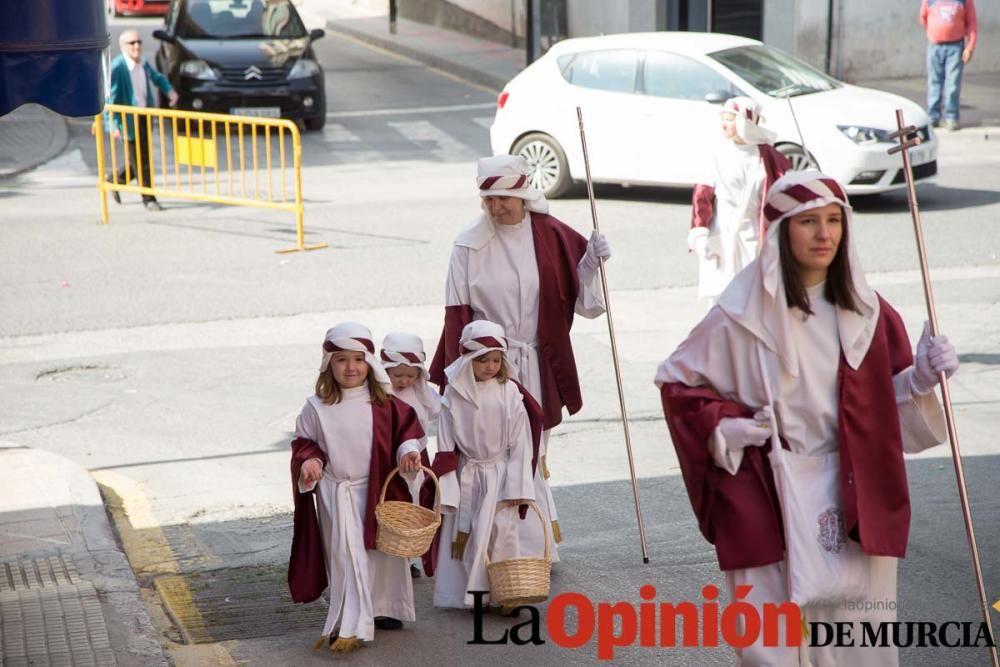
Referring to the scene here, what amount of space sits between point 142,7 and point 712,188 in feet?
114

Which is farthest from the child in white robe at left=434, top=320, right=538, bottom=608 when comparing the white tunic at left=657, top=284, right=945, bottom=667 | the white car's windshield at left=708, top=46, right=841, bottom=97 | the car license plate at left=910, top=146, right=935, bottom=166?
the car license plate at left=910, top=146, right=935, bottom=166

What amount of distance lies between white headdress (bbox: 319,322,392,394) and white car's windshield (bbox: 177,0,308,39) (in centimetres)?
1721

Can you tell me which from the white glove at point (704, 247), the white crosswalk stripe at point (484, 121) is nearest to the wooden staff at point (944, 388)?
the white glove at point (704, 247)

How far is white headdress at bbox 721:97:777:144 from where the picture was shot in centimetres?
891

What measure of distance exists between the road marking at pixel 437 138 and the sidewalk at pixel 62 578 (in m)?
11.9

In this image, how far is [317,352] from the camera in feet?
36.1

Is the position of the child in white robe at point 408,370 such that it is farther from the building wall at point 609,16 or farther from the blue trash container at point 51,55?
the building wall at point 609,16

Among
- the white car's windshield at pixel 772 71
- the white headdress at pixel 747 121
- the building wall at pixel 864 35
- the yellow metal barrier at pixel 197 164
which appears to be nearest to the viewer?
the white headdress at pixel 747 121

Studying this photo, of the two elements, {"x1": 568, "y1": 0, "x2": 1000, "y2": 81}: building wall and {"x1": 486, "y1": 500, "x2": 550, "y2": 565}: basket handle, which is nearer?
{"x1": 486, "y1": 500, "x2": 550, "y2": 565}: basket handle

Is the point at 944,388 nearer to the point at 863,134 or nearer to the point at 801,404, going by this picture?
the point at 801,404

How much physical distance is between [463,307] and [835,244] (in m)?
2.63

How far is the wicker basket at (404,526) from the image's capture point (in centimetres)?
603

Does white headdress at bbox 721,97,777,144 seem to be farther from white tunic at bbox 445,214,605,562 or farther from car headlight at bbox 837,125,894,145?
car headlight at bbox 837,125,894,145

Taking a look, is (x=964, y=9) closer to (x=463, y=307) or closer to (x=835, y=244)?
(x=463, y=307)
